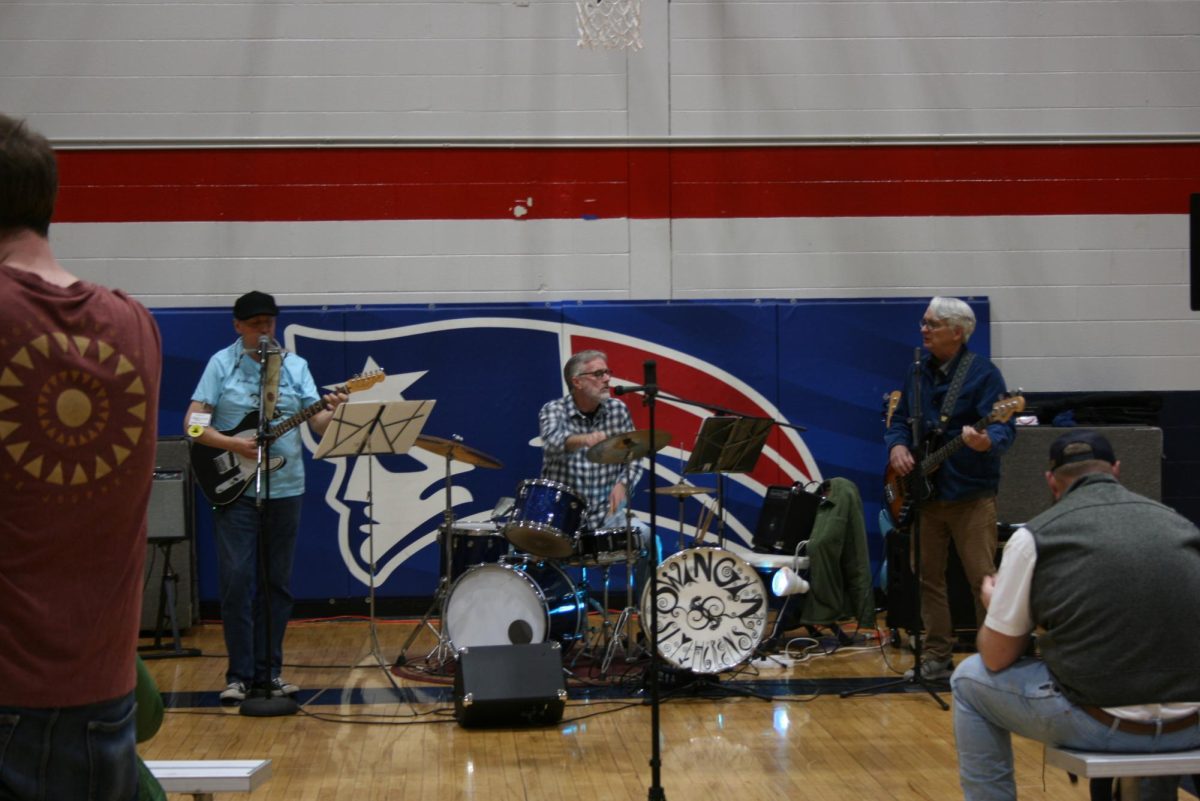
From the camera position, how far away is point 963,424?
6891 millimetres

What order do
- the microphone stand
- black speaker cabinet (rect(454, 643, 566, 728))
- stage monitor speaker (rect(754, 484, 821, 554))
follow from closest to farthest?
black speaker cabinet (rect(454, 643, 566, 728)), the microphone stand, stage monitor speaker (rect(754, 484, 821, 554))

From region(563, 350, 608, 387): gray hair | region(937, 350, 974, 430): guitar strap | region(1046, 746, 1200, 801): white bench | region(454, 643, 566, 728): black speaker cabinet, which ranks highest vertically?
region(563, 350, 608, 387): gray hair

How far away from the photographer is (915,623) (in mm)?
6492

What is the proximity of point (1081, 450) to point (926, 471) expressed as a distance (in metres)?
3.07

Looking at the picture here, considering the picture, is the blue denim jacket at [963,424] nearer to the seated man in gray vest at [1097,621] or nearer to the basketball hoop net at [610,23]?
the basketball hoop net at [610,23]

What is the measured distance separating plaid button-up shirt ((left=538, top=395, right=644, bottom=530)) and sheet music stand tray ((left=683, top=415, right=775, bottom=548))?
77 centimetres

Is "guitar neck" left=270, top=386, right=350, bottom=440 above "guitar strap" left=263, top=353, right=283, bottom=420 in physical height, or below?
below

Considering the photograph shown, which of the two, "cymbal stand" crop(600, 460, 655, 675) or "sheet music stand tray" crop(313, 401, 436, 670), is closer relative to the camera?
"sheet music stand tray" crop(313, 401, 436, 670)

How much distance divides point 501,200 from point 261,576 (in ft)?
11.8

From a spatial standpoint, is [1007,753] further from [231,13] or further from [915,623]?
[231,13]

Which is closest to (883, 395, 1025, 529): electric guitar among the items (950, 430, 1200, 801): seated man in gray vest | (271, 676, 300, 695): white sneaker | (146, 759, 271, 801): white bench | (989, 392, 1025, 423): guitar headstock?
(989, 392, 1025, 423): guitar headstock

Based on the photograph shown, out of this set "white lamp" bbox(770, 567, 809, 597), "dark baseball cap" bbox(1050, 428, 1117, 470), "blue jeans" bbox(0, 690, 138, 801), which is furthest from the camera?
"white lamp" bbox(770, 567, 809, 597)

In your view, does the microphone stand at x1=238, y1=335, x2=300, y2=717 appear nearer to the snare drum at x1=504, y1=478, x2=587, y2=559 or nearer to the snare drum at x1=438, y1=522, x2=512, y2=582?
the snare drum at x1=438, y1=522, x2=512, y2=582

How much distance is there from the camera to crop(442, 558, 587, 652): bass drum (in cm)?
670
